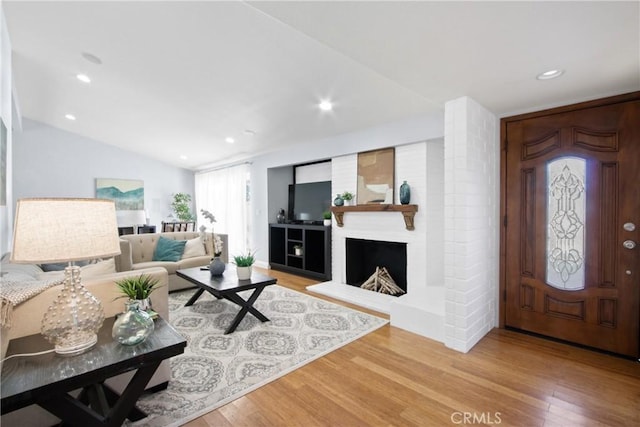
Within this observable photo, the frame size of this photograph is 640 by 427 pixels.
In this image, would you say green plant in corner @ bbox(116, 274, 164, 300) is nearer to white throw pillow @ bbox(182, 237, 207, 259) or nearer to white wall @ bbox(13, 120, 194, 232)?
white throw pillow @ bbox(182, 237, 207, 259)

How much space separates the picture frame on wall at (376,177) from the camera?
13.7 ft

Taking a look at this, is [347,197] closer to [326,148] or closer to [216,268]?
[326,148]

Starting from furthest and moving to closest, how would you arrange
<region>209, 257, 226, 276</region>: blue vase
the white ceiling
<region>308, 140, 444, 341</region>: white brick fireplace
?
1. <region>308, 140, 444, 341</region>: white brick fireplace
2. <region>209, 257, 226, 276</region>: blue vase
3. the white ceiling

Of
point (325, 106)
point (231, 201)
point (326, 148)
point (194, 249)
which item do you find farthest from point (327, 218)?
point (231, 201)

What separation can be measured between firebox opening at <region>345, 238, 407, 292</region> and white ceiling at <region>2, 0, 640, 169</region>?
178 centimetres

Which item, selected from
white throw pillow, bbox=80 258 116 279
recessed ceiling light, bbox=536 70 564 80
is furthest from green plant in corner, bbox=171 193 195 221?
recessed ceiling light, bbox=536 70 564 80

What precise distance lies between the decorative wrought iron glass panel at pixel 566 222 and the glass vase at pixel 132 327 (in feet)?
10.9

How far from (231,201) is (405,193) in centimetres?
456

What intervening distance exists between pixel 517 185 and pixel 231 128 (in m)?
4.11

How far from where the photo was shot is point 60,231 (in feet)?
3.94

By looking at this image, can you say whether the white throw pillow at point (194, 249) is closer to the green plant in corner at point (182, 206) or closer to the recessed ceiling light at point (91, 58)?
the recessed ceiling light at point (91, 58)

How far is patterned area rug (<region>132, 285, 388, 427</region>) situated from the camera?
6.41ft

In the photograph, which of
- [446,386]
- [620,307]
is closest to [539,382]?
[446,386]

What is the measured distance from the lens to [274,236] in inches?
242
